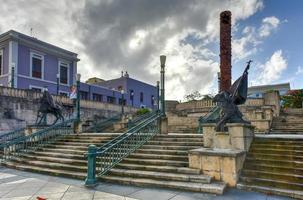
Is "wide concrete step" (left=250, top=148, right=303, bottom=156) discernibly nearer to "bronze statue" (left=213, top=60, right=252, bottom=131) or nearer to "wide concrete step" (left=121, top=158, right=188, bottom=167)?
"bronze statue" (left=213, top=60, right=252, bottom=131)

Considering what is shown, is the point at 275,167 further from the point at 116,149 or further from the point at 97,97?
the point at 97,97

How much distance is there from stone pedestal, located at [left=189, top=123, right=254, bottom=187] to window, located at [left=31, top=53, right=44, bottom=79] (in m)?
24.5

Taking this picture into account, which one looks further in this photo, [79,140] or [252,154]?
[79,140]

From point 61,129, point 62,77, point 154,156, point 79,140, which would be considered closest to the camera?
point 154,156

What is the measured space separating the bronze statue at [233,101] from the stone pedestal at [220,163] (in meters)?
1.43

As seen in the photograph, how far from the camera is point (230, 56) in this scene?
17.6 m

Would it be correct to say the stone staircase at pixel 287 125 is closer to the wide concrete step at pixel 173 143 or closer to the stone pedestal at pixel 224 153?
the stone pedestal at pixel 224 153

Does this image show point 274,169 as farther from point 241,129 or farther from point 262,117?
point 262,117

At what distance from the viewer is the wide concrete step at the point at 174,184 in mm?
6383

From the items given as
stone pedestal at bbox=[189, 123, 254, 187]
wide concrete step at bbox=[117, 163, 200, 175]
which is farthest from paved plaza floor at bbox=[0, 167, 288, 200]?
wide concrete step at bbox=[117, 163, 200, 175]

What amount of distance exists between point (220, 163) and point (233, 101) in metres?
2.88

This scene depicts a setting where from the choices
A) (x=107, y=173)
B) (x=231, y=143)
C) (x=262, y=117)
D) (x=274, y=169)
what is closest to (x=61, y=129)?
(x=107, y=173)

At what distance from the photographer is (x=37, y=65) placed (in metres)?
27.7

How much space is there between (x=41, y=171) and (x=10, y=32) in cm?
2092
